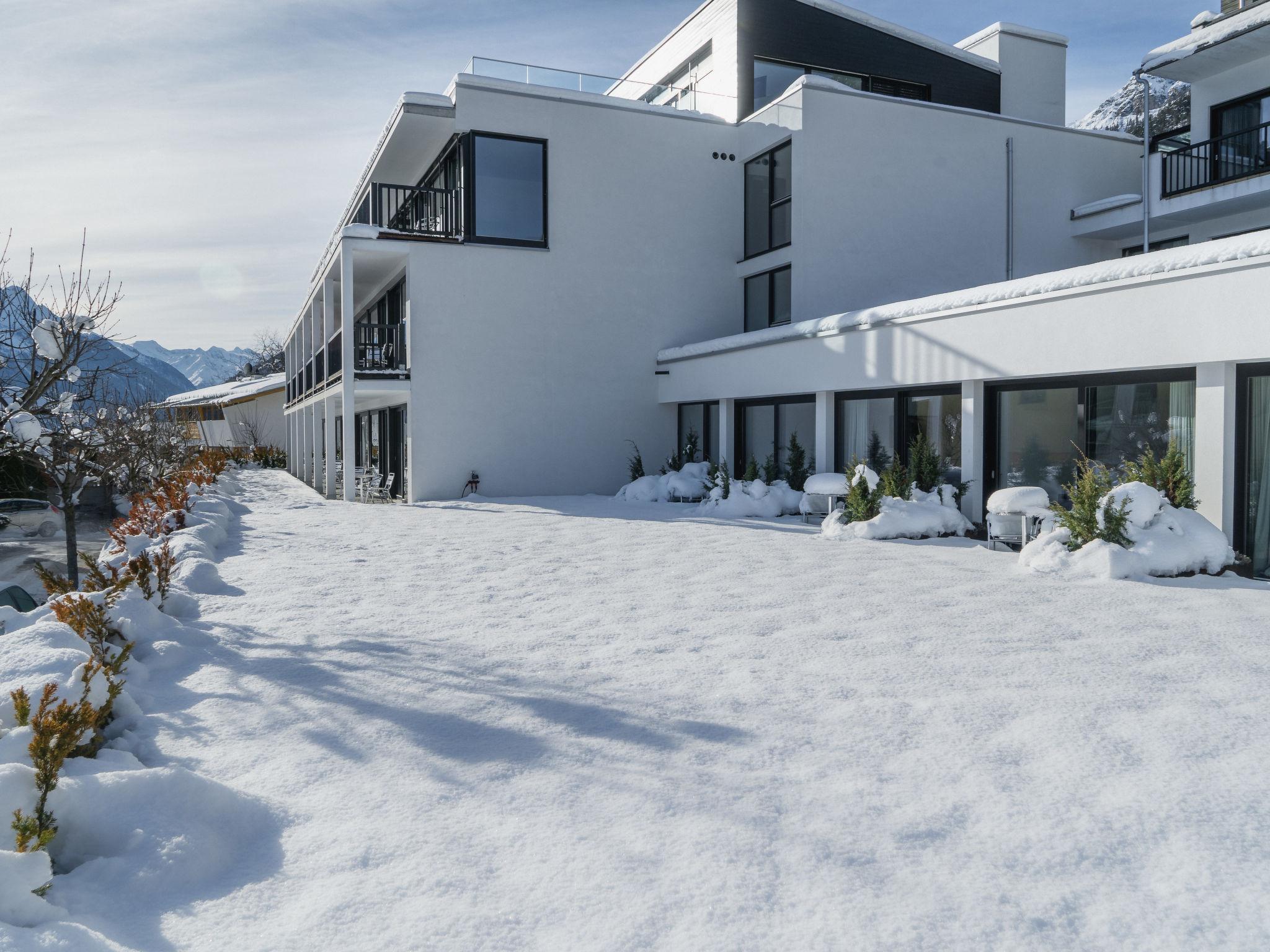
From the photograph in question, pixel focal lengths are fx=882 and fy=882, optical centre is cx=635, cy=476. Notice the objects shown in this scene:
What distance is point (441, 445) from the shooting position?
1719cm

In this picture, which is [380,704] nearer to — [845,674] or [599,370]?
[845,674]

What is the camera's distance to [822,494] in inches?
512

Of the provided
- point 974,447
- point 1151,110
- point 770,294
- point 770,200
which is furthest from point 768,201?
point 1151,110

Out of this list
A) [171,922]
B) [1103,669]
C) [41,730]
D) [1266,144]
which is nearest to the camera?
[171,922]

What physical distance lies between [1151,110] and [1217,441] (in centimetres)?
4100

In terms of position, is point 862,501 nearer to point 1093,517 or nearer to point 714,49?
point 1093,517

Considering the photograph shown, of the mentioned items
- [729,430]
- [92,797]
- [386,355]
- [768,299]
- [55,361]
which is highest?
[768,299]

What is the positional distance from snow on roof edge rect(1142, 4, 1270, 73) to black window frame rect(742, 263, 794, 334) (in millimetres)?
7887

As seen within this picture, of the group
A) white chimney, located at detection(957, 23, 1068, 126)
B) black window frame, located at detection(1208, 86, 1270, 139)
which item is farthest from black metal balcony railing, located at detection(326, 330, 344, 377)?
black window frame, located at detection(1208, 86, 1270, 139)

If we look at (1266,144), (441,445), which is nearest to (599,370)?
(441,445)

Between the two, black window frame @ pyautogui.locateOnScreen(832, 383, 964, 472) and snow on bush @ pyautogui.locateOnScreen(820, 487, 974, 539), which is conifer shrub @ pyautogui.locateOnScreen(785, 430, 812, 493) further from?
snow on bush @ pyautogui.locateOnScreen(820, 487, 974, 539)

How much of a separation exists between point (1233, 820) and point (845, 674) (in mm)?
2055

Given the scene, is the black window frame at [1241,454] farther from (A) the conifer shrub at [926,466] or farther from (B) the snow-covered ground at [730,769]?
(A) the conifer shrub at [926,466]

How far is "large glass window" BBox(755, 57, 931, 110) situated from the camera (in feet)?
63.6
